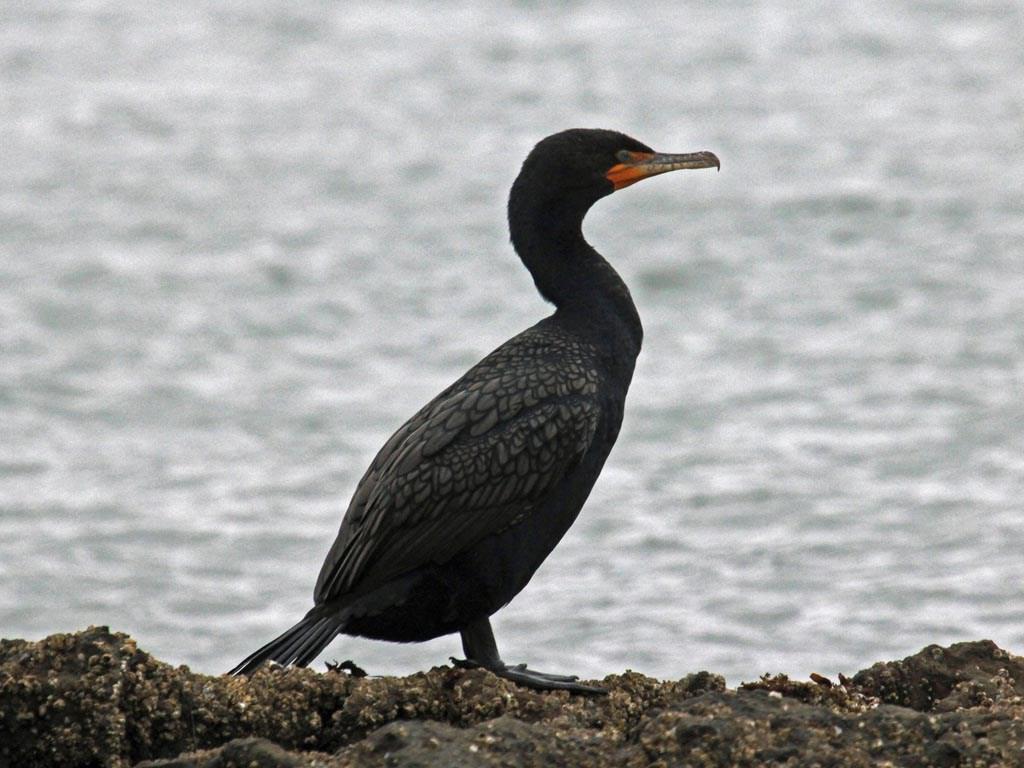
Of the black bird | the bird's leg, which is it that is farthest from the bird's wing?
the bird's leg

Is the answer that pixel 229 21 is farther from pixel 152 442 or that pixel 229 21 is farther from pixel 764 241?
pixel 152 442

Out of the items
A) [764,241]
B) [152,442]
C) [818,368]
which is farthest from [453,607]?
[764,241]

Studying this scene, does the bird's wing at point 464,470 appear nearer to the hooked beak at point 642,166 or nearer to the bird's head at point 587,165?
the bird's head at point 587,165

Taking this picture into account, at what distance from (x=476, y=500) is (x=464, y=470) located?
0.11m

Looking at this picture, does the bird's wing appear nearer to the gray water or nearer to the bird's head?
the bird's head

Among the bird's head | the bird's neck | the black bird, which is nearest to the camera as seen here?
the black bird

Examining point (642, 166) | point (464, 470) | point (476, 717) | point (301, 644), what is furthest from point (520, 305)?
point (476, 717)

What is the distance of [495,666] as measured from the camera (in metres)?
6.16

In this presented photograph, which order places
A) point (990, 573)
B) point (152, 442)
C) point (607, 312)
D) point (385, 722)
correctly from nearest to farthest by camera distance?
point (385, 722) → point (607, 312) → point (990, 573) → point (152, 442)

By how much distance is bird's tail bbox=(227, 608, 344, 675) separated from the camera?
19.4 ft

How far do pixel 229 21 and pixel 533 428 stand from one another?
16.2m

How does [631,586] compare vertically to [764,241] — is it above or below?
below

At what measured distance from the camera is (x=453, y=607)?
6.20 metres

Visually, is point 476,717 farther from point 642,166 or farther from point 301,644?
point 642,166
